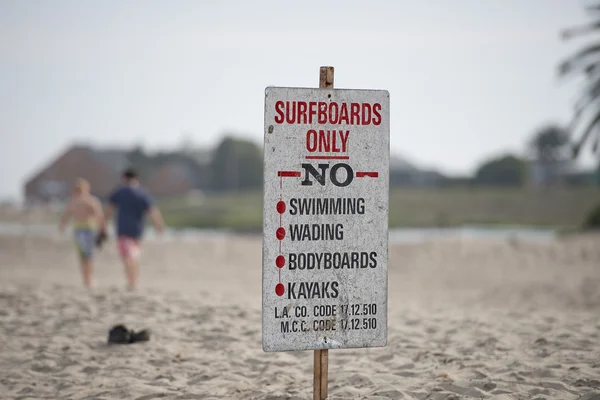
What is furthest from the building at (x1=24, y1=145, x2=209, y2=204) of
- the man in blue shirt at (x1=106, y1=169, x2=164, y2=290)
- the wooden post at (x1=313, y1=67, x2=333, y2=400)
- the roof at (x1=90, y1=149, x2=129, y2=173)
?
the wooden post at (x1=313, y1=67, x2=333, y2=400)

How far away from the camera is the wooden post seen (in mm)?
4988

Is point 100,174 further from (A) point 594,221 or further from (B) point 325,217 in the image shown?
(B) point 325,217

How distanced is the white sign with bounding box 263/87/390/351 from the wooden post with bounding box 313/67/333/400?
137 mm

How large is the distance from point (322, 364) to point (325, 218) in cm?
104

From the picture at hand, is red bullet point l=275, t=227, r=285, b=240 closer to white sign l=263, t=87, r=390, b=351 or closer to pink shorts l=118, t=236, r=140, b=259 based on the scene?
white sign l=263, t=87, r=390, b=351

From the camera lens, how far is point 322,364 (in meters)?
5.14

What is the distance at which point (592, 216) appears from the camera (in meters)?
30.9

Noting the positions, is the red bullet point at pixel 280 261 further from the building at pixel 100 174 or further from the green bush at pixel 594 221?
the building at pixel 100 174

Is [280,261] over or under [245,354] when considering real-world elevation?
over

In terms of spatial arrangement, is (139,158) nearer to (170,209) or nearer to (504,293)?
(170,209)

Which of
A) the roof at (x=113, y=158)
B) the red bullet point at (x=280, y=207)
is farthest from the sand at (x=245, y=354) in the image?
the roof at (x=113, y=158)

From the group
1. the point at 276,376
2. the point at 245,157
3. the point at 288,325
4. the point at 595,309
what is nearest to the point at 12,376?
the point at 276,376

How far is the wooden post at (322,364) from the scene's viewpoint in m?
4.99

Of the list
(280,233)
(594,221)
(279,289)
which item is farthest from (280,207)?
(594,221)
